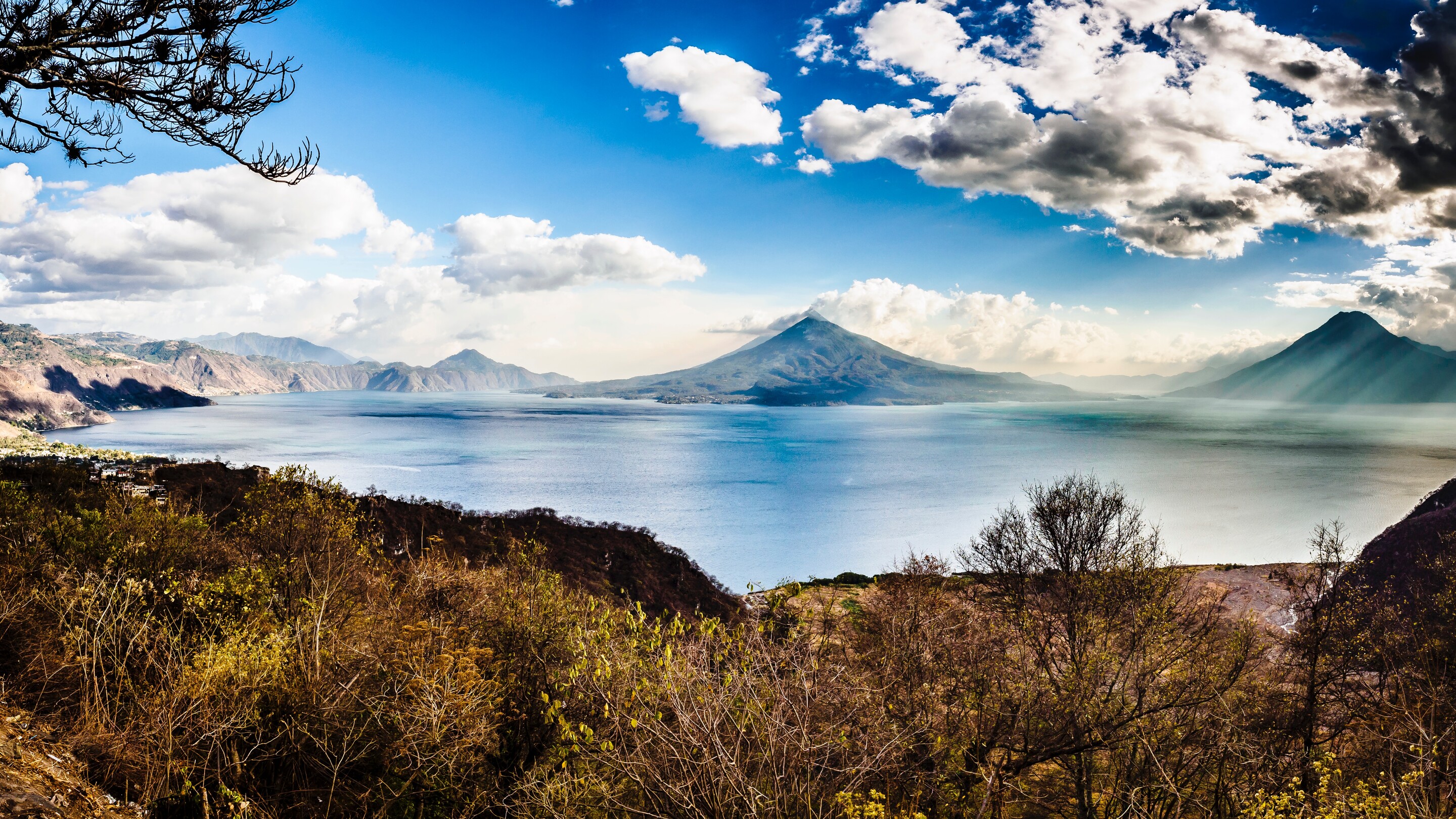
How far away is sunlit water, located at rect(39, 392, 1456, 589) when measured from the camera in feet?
171

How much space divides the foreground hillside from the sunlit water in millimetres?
28393

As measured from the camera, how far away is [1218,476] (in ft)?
280

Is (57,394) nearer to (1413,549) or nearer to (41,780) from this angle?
(41,780)

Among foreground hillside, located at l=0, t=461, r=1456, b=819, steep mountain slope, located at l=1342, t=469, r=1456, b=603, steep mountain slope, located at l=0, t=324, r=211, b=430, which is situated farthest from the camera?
steep mountain slope, located at l=0, t=324, r=211, b=430

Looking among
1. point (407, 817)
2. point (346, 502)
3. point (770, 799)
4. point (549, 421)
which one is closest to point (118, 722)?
point (407, 817)

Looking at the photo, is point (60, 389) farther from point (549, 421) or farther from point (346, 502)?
point (346, 502)

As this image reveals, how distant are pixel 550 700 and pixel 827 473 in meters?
80.0

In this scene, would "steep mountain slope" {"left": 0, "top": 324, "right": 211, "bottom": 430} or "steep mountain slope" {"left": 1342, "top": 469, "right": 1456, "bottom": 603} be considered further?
"steep mountain slope" {"left": 0, "top": 324, "right": 211, "bottom": 430}

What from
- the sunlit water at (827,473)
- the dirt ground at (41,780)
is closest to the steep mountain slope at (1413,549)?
the sunlit water at (827,473)

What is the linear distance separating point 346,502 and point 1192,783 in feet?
60.2

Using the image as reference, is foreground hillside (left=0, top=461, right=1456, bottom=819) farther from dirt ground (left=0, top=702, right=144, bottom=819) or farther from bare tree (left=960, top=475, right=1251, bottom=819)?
bare tree (left=960, top=475, right=1251, bottom=819)

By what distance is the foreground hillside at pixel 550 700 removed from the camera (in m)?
4.75

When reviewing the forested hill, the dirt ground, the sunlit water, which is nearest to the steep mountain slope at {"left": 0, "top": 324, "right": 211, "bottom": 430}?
the sunlit water

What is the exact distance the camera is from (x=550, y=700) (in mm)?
5477
